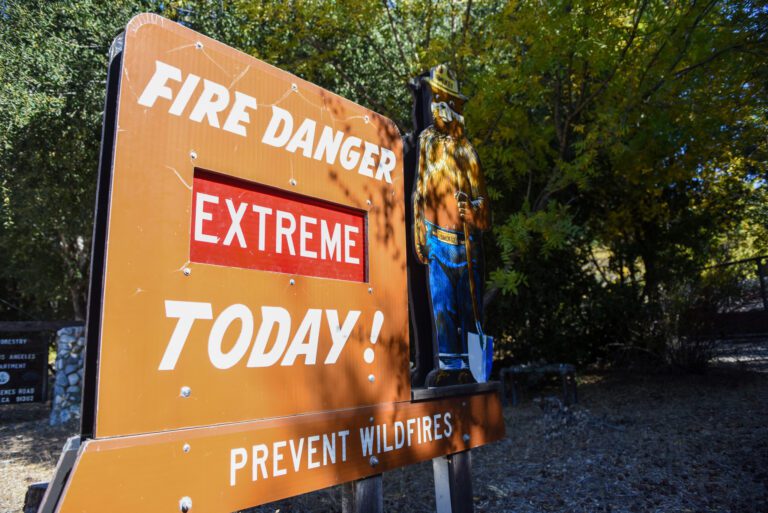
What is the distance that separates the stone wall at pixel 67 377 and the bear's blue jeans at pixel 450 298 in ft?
27.0

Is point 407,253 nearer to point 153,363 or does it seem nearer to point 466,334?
point 466,334

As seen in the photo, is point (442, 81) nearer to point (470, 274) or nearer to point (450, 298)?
point (470, 274)

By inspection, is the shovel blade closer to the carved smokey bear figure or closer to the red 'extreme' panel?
the carved smokey bear figure

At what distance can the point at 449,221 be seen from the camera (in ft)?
9.94

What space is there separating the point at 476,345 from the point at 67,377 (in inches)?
365

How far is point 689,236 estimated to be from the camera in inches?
419

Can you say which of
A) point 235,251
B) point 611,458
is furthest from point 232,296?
point 611,458

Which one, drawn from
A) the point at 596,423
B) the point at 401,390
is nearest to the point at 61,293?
the point at 596,423

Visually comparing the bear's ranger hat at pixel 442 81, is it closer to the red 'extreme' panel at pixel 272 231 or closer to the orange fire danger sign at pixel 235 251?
the orange fire danger sign at pixel 235 251

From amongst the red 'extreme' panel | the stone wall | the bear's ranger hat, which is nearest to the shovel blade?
the red 'extreme' panel

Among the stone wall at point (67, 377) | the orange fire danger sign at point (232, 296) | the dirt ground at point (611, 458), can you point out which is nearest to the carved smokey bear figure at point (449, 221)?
the orange fire danger sign at point (232, 296)

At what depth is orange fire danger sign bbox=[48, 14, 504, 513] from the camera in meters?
1.48

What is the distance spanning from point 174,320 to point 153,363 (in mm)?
137

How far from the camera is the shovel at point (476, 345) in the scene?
10.0ft
